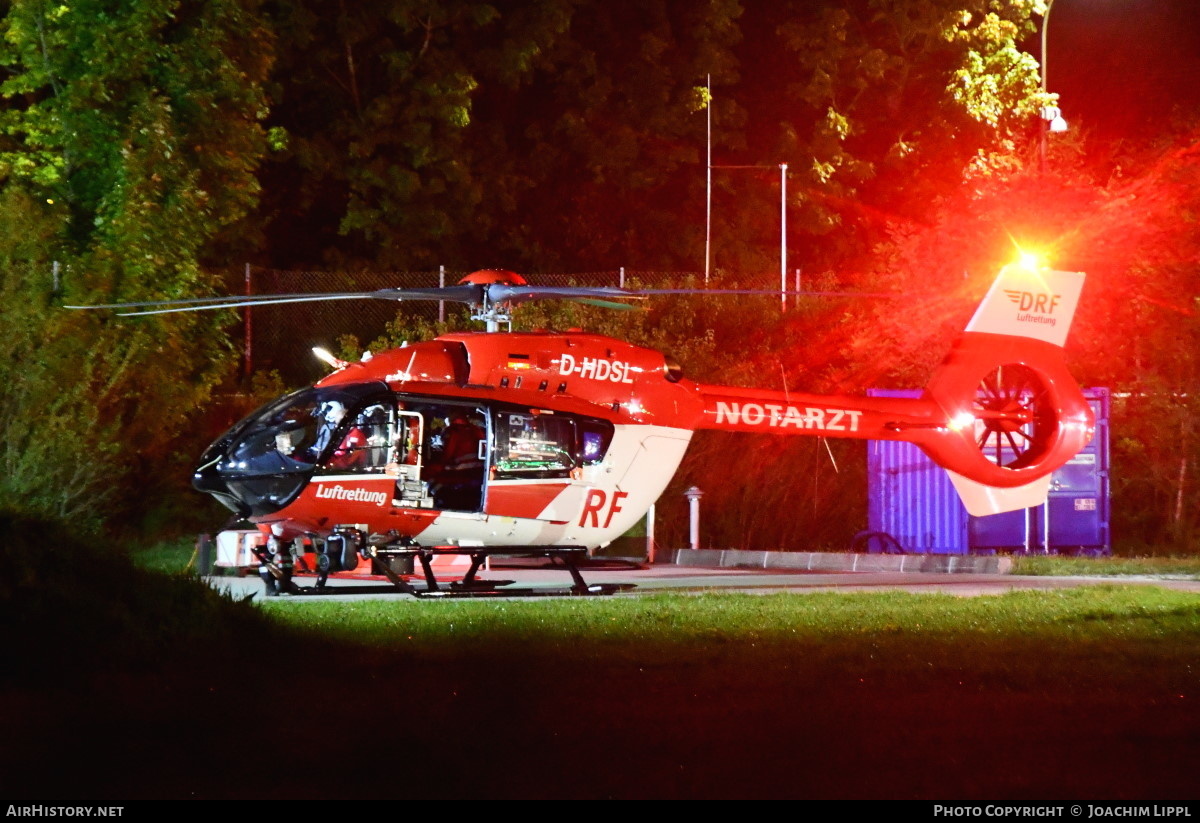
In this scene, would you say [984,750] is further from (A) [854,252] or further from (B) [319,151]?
(A) [854,252]

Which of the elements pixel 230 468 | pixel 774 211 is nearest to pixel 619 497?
pixel 230 468

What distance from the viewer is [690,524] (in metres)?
23.0

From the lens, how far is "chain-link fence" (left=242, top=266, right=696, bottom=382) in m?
28.0

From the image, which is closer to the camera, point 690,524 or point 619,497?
point 619,497

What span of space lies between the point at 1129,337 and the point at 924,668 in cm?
1760

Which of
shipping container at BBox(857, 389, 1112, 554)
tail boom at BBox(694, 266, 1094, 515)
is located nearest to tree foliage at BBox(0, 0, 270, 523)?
tail boom at BBox(694, 266, 1094, 515)

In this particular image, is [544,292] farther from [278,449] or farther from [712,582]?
[712,582]

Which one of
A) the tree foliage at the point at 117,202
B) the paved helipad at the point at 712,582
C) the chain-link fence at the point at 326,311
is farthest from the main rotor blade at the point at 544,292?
the chain-link fence at the point at 326,311

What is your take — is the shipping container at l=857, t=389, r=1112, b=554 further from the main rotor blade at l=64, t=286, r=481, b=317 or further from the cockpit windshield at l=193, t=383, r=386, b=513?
the cockpit windshield at l=193, t=383, r=386, b=513

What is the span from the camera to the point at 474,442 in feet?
50.6

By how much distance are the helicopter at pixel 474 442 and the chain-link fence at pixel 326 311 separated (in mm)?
11465

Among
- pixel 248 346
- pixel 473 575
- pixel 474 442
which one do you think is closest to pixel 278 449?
pixel 474 442

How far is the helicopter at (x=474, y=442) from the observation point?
14.7 metres

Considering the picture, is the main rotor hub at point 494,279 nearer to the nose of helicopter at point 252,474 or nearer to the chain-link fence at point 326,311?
the nose of helicopter at point 252,474
